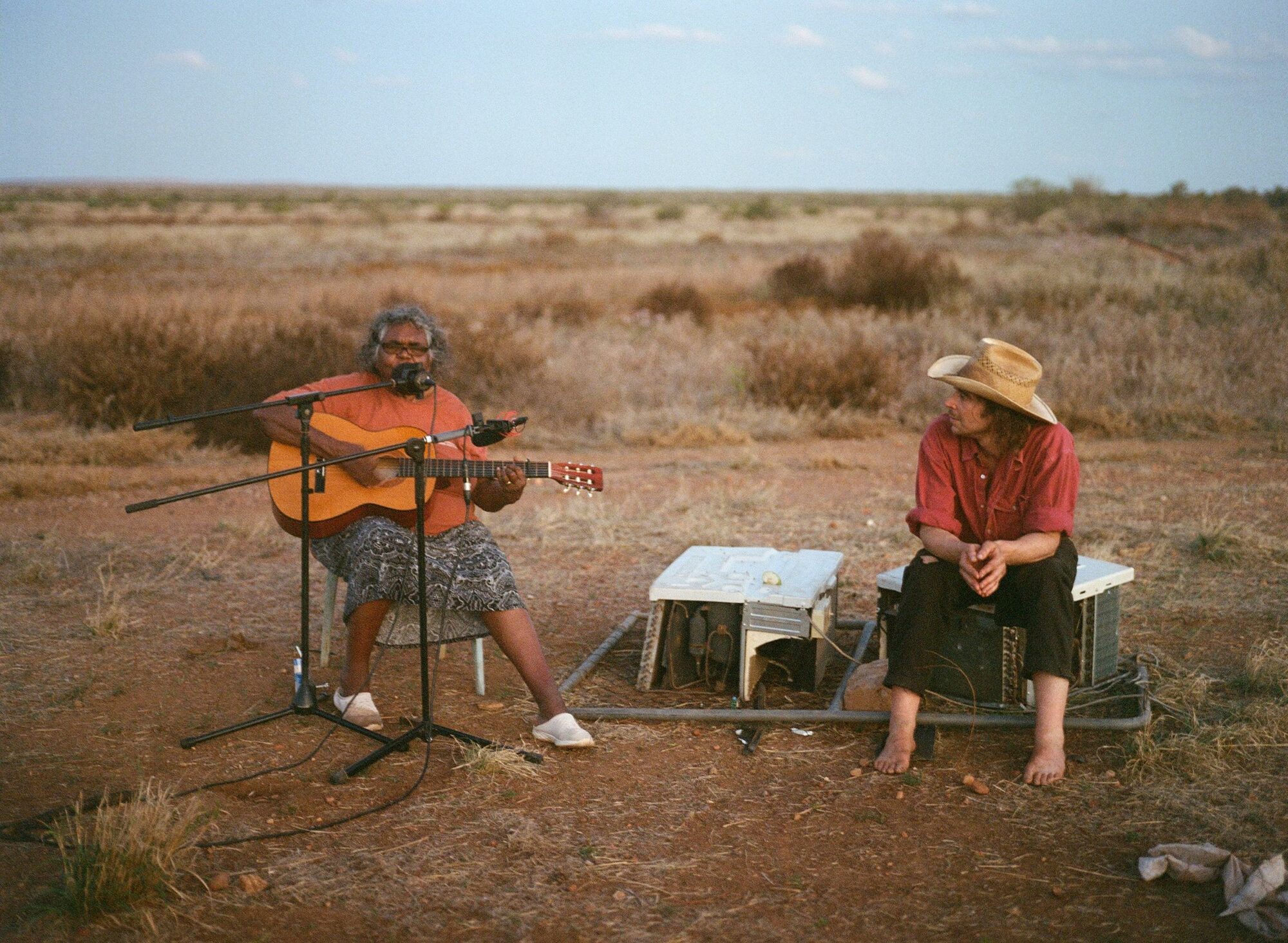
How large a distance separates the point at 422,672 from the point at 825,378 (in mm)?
A: 8106

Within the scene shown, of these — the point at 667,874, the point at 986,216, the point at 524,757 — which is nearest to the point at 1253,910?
the point at 667,874

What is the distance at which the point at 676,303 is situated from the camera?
17703mm

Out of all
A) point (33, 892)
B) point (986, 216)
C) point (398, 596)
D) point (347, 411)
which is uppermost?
point (986, 216)

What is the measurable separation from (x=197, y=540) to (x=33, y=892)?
430 cm

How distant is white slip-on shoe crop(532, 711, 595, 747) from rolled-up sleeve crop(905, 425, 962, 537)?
1374mm

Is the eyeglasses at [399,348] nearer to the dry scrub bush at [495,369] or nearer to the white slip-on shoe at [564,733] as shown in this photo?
the white slip-on shoe at [564,733]

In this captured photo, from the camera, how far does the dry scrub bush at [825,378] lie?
1127cm

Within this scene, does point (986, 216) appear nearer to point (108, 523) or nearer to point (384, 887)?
point (108, 523)

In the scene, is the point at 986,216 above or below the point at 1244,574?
above

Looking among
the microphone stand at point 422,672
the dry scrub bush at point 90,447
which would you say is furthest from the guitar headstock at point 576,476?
the dry scrub bush at point 90,447

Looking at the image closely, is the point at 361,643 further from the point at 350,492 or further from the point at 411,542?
the point at 350,492

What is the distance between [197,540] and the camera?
719 cm

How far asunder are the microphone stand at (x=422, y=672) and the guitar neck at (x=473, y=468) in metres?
0.02

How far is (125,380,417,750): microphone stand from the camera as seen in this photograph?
12.4 ft
